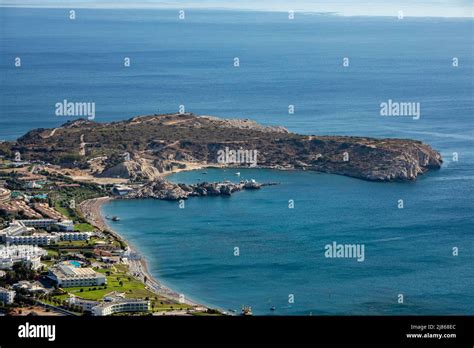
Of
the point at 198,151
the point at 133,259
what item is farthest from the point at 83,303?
the point at 198,151

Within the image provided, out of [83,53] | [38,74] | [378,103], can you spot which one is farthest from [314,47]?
[378,103]

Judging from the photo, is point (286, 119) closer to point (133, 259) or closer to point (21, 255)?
point (133, 259)
